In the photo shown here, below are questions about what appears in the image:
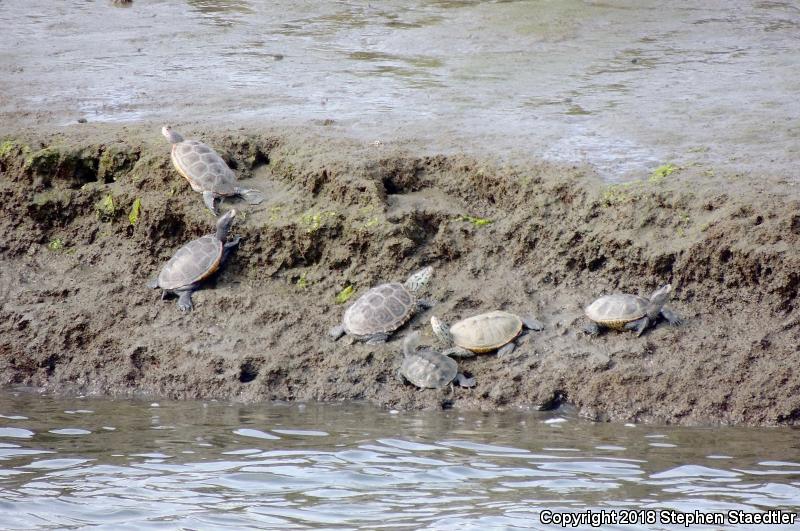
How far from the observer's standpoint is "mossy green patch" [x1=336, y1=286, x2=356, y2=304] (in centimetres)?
728

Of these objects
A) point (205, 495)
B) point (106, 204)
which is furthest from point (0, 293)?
point (205, 495)

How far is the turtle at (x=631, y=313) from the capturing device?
6.51m

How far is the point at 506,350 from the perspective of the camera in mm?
6621

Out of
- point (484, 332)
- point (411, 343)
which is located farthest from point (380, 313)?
point (484, 332)

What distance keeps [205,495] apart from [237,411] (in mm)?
1630

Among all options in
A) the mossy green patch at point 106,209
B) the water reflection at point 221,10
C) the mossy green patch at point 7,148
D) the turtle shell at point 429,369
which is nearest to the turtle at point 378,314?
the turtle shell at point 429,369

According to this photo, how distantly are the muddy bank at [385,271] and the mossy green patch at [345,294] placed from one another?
0.14 ft

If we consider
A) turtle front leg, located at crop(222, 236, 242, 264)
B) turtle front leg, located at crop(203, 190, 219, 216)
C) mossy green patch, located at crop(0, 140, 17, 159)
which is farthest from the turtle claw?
mossy green patch, located at crop(0, 140, 17, 159)

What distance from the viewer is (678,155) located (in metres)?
7.78

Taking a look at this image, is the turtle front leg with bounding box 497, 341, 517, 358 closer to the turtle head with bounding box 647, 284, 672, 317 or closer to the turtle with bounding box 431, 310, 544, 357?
the turtle with bounding box 431, 310, 544, 357

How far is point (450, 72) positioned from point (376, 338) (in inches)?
188

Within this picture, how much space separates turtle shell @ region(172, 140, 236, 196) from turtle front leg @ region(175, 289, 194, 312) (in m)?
0.83

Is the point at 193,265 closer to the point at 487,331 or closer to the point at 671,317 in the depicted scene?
the point at 487,331

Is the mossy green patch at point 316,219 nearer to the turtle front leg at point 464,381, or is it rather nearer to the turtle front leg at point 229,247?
the turtle front leg at point 229,247
